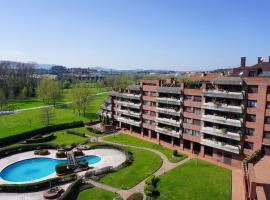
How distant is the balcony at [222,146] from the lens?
171ft

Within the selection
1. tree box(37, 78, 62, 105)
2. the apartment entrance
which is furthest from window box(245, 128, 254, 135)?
tree box(37, 78, 62, 105)

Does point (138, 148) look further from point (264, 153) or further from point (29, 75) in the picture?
point (29, 75)

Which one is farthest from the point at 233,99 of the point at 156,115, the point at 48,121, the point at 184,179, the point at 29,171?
the point at 48,121

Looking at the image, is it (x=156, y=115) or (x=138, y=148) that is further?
(x=156, y=115)

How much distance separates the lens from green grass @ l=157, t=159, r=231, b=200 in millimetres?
41812

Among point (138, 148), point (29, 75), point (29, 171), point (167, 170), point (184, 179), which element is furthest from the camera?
point (29, 75)

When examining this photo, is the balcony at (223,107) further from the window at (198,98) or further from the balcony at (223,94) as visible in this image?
the window at (198,98)

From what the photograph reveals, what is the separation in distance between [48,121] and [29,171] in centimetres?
3636

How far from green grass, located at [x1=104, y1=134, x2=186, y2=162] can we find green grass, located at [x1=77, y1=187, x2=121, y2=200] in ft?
63.7

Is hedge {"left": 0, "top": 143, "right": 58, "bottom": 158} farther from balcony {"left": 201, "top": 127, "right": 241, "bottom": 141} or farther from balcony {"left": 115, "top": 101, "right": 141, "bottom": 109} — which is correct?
balcony {"left": 201, "top": 127, "right": 241, "bottom": 141}

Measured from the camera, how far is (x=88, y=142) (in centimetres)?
7181

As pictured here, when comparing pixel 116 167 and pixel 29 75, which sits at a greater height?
pixel 29 75

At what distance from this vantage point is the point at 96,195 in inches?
1656

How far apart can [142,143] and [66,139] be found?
2272 centimetres
